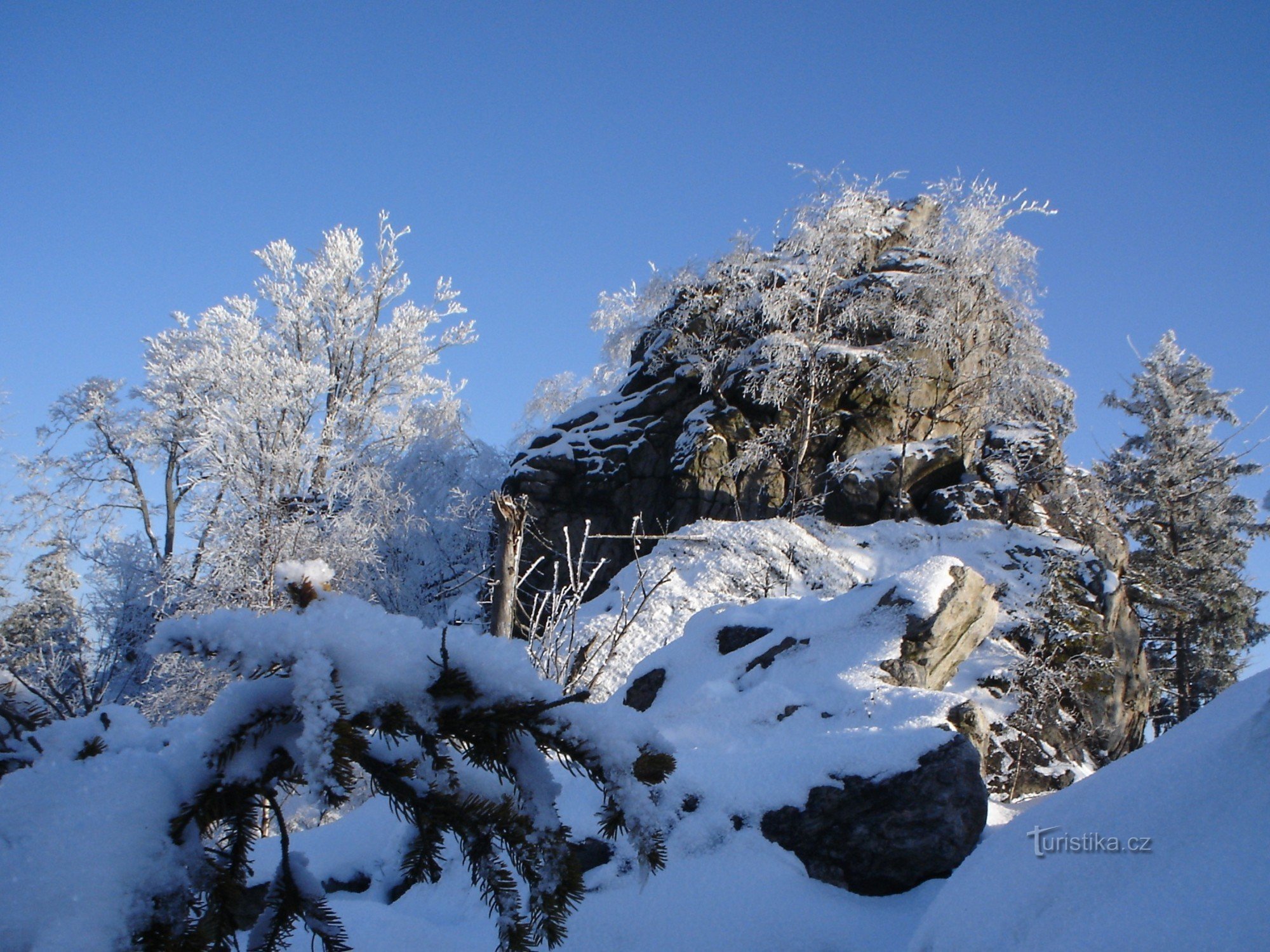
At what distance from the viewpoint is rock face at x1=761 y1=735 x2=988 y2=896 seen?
3.10m

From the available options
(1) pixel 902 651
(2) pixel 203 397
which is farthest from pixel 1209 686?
(2) pixel 203 397

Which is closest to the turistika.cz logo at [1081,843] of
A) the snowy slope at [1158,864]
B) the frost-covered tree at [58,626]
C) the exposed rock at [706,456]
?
the snowy slope at [1158,864]

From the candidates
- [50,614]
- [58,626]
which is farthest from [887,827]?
[50,614]

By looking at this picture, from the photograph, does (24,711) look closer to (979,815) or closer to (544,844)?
(544,844)

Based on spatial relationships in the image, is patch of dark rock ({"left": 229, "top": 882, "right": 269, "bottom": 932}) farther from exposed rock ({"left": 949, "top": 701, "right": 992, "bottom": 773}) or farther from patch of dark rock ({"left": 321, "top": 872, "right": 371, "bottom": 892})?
exposed rock ({"left": 949, "top": 701, "right": 992, "bottom": 773})

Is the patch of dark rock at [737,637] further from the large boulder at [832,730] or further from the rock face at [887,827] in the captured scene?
the rock face at [887,827]

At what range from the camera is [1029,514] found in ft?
36.5

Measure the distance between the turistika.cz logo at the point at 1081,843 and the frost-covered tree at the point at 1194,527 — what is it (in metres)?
15.4

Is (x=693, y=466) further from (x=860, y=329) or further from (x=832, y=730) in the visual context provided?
(x=832, y=730)

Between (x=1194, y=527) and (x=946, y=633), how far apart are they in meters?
16.4

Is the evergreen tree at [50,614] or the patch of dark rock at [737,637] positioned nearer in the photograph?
the patch of dark rock at [737,637]

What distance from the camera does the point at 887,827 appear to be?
312 centimetres

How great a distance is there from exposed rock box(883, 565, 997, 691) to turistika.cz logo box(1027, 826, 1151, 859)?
2.43m

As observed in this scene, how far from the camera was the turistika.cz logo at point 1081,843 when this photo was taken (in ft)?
5.30
